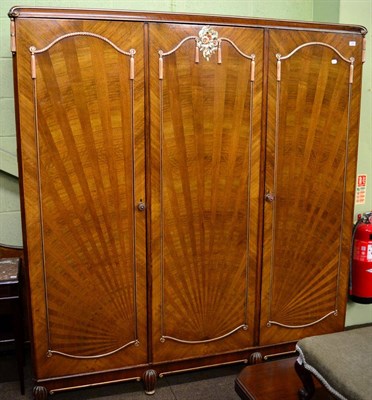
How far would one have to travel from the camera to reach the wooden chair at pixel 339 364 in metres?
1.77

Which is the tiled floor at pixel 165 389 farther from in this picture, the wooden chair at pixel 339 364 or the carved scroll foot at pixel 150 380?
the wooden chair at pixel 339 364

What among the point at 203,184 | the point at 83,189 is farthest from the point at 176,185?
the point at 83,189

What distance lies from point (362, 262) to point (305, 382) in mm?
1239

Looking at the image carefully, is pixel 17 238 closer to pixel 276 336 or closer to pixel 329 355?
pixel 276 336

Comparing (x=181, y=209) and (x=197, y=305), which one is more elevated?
(x=181, y=209)

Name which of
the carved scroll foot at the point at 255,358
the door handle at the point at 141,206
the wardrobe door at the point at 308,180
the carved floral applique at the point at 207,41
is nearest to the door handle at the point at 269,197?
the wardrobe door at the point at 308,180

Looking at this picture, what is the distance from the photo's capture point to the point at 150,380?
8.94ft

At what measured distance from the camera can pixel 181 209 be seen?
2660mm

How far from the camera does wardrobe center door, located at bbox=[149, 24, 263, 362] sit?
99.7 inches

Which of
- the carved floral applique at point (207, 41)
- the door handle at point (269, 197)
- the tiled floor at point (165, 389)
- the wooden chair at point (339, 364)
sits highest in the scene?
the carved floral applique at point (207, 41)

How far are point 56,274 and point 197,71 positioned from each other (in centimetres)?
128

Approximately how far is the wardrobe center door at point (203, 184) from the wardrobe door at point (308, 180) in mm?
123

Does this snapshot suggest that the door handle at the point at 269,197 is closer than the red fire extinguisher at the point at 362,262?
Yes

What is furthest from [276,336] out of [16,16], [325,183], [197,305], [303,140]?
[16,16]
